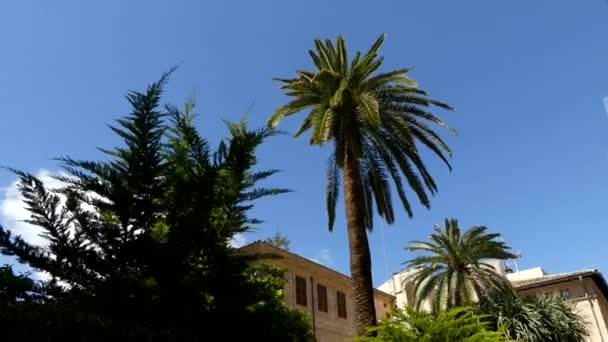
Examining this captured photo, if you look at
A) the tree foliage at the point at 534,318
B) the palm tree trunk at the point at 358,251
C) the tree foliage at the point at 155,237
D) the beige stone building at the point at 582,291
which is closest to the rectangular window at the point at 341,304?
the tree foliage at the point at 534,318

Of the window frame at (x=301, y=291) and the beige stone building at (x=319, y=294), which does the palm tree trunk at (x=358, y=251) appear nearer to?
the beige stone building at (x=319, y=294)

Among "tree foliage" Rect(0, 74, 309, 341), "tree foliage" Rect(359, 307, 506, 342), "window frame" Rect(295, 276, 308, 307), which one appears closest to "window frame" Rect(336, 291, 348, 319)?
"window frame" Rect(295, 276, 308, 307)

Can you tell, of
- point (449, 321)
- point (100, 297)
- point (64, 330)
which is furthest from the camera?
point (449, 321)

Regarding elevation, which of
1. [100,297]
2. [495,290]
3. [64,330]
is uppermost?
[495,290]

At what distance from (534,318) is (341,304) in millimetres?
10577

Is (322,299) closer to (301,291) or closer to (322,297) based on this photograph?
(322,297)

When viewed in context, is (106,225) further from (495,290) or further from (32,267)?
(495,290)

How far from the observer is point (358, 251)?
15.0 metres

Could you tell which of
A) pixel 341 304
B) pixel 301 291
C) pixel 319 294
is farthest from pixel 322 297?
pixel 341 304

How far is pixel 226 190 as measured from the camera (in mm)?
6555

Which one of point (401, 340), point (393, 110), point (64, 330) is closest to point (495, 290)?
point (393, 110)

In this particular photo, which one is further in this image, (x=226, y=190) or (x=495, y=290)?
(x=495, y=290)

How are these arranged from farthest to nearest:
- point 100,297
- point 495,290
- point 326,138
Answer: point 495,290
point 326,138
point 100,297

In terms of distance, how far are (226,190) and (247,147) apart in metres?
0.69
